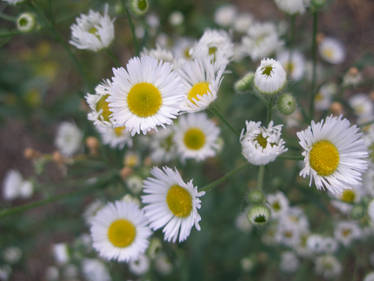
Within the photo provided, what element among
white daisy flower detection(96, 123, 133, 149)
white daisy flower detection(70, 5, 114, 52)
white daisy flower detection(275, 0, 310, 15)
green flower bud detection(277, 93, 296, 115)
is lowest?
green flower bud detection(277, 93, 296, 115)

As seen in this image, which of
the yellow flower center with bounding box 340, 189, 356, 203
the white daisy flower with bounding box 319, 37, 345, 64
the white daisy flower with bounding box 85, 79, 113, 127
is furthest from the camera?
the white daisy flower with bounding box 319, 37, 345, 64

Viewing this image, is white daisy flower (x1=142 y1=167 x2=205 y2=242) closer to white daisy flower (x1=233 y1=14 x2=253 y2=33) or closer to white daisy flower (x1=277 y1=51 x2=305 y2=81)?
white daisy flower (x1=277 y1=51 x2=305 y2=81)

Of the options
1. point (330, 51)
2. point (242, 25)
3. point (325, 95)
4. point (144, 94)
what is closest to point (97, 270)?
point (144, 94)

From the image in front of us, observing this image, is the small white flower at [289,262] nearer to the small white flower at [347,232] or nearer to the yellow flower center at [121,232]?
the small white flower at [347,232]

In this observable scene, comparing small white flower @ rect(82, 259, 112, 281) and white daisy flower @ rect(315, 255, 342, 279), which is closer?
small white flower @ rect(82, 259, 112, 281)

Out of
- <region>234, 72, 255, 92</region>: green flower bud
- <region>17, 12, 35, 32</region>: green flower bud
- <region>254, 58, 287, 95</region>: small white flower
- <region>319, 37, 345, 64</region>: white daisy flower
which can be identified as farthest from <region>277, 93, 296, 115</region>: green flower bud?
<region>319, 37, 345, 64</region>: white daisy flower

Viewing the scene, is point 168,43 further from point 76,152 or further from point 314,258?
point 314,258
